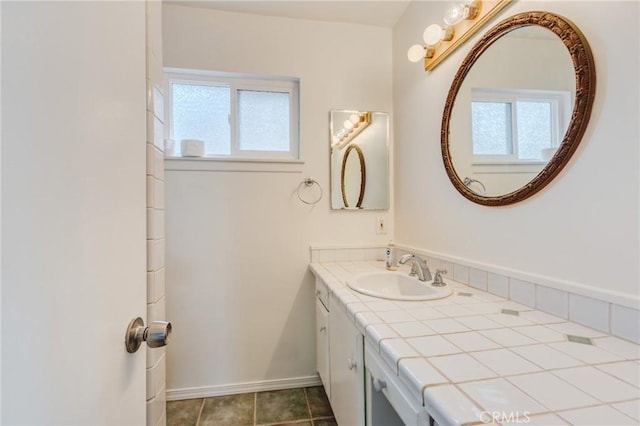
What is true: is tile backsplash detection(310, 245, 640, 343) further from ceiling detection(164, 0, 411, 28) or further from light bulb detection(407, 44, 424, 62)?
ceiling detection(164, 0, 411, 28)

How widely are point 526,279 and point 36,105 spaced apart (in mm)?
1311

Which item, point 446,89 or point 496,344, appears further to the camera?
point 446,89

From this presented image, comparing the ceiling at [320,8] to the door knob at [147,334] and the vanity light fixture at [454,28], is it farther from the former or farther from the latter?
the door knob at [147,334]

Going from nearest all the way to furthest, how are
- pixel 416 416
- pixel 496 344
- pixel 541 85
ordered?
pixel 416 416, pixel 496 344, pixel 541 85

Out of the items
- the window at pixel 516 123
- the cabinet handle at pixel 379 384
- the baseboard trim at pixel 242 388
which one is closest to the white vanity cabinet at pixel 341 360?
the cabinet handle at pixel 379 384

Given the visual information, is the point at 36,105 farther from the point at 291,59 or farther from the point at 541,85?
the point at 291,59

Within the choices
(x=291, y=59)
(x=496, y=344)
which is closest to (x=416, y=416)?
(x=496, y=344)

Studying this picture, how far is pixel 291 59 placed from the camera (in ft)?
6.23

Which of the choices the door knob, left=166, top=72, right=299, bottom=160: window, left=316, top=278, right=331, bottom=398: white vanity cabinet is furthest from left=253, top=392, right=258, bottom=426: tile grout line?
left=166, top=72, right=299, bottom=160: window

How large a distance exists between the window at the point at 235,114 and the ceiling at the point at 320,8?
15.6 inches

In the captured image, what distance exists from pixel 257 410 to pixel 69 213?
1.75 metres

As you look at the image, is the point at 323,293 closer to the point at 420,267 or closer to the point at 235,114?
the point at 420,267

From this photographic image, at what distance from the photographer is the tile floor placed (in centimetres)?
158

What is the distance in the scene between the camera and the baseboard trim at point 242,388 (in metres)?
1.76
